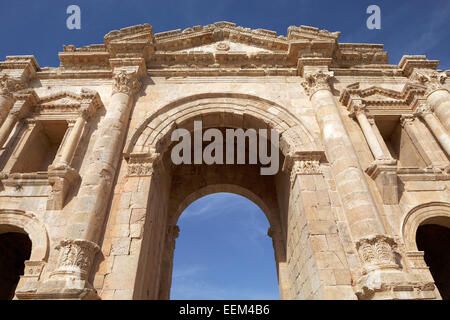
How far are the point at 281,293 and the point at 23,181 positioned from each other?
9.81 metres

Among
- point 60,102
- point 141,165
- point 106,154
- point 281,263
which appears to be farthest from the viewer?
point 281,263

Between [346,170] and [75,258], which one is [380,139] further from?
[75,258]

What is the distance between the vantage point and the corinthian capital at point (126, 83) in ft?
34.0

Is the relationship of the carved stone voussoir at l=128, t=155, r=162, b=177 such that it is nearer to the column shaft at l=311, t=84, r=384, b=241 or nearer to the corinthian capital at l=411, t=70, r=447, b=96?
Answer: the column shaft at l=311, t=84, r=384, b=241

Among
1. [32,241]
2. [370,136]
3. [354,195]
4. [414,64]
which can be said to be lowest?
[32,241]

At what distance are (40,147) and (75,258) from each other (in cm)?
609

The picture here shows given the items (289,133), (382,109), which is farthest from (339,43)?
(289,133)

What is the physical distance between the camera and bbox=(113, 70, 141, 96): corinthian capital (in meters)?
10.4

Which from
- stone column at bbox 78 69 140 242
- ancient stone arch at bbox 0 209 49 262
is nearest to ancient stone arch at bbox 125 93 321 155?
stone column at bbox 78 69 140 242

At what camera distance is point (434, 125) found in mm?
9766

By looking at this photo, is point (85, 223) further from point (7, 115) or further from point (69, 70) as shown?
point (69, 70)

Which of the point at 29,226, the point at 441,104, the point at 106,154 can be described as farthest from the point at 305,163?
the point at 29,226

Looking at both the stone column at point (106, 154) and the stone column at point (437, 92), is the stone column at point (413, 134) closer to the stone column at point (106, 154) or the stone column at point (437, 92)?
the stone column at point (437, 92)
